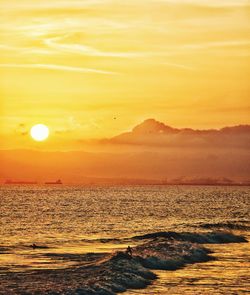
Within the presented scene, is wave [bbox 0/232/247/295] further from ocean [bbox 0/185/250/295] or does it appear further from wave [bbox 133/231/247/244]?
wave [bbox 133/231/247/244]

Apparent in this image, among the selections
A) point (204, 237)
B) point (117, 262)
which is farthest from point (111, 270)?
point (204, 237)

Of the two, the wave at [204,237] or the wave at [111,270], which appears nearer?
the wave at [111,270]

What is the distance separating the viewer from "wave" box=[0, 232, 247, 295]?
41.8 m

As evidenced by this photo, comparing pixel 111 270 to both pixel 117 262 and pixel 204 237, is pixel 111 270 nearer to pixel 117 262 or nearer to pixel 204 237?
pixel 117 262

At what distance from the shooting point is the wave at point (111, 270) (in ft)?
137

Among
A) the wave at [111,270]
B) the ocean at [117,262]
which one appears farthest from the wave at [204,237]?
the wave at [111,270]

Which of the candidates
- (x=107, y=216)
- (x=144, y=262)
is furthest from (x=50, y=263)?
(x=107, y=216)

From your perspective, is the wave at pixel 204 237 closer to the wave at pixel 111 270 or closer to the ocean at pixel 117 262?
the ocean at pixel 117 262

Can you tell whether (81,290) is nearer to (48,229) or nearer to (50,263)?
(50,263)

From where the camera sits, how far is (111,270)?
159 feet

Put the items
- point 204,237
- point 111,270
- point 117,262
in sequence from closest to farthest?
point 111,270 < point 117,262 < point 204,237

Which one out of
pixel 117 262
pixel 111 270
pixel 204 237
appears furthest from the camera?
pixel 204 237

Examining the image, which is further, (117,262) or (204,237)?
(204,237)

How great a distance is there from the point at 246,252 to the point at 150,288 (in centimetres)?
2289
